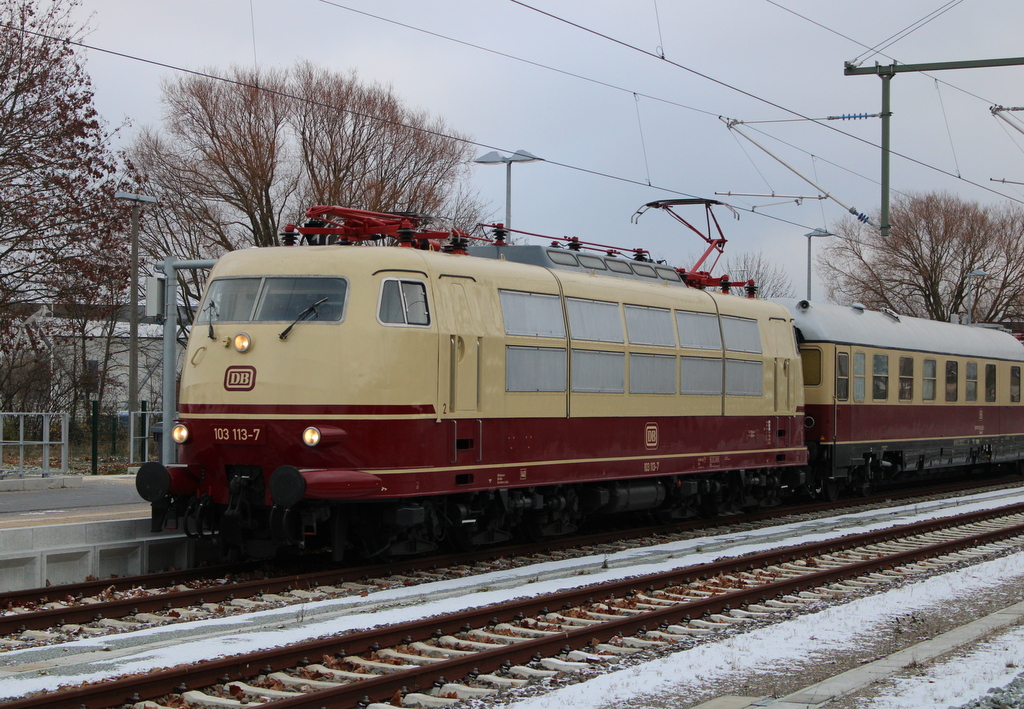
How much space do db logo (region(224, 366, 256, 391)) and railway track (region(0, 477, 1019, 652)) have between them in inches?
77.6

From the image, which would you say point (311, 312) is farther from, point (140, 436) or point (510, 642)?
point (140, 436)

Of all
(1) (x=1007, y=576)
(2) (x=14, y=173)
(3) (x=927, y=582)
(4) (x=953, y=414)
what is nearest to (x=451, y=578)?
(3) (x=927, y=582)

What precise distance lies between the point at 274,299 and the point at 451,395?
2.13 m

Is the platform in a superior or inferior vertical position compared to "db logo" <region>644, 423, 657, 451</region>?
inferior

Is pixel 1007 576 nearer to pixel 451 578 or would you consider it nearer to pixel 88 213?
pixel 451 578

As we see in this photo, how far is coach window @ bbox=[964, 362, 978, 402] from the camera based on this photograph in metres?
26.3

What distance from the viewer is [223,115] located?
36312 mm

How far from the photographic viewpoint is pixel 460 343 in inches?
496

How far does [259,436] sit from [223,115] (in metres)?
26.8

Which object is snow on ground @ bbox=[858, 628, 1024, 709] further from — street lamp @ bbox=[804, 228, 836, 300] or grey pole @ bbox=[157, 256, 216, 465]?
street lamp @ bbox=[804, 228, 836, 300]

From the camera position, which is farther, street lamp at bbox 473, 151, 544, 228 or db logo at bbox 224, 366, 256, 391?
street lamp at bbox 473, 151, 544, 228

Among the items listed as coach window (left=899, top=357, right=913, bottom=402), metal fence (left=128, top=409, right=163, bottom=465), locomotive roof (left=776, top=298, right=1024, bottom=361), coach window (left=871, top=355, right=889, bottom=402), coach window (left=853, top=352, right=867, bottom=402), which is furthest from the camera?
metal fence (left=128, top=409, right=163, bottom=465)

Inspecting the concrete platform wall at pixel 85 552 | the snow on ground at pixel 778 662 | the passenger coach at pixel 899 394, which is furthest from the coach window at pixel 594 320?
the passenger coach at pixel 899 394

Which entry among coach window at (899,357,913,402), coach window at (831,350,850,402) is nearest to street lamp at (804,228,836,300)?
coach window at (899,357,913,402)
